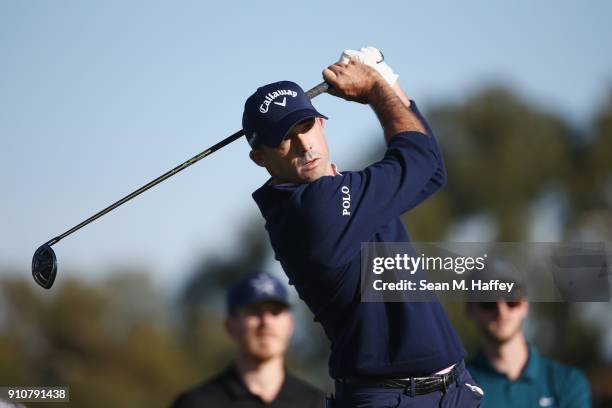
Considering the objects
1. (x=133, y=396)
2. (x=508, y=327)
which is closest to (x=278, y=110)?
(x=508, y=327)

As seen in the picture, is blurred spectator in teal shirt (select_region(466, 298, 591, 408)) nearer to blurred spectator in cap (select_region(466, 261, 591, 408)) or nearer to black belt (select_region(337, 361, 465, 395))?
blurred spectator in cap (select_region(466, 261, 591, 408))

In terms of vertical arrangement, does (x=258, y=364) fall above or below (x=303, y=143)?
below

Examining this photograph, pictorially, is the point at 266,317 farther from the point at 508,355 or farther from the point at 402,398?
the point at 402,398

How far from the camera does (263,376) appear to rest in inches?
247

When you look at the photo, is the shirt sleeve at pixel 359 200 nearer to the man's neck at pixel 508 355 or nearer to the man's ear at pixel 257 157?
the man's ear at pixel 257 157

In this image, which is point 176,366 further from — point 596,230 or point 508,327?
point 596,230

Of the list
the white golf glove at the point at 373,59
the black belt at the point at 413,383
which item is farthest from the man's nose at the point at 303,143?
the black belt at the point at 413,383

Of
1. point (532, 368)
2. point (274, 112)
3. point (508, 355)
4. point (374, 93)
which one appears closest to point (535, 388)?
point (532, 368)

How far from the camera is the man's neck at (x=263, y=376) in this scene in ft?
20.4

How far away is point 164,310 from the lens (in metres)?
14.9

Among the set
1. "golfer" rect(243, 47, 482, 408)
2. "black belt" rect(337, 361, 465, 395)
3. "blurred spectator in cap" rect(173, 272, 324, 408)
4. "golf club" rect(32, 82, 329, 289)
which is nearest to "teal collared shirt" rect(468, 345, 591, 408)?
"blurred spectator in cap" rect(173, 272, 324, 408)

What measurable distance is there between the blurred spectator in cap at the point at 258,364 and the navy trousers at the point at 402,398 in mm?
1739

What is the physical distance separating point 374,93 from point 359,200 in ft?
1.62

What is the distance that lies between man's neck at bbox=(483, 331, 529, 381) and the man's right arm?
2353mm
